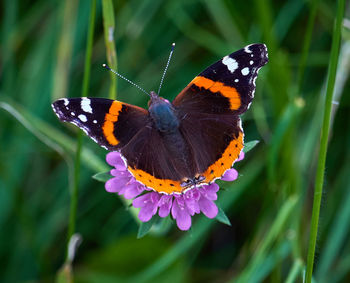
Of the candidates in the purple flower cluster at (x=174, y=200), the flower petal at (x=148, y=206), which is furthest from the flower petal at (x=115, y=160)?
the flower petal at (x=148, y=206)

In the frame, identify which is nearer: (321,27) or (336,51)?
(336,51)

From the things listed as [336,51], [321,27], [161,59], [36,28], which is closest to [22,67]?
[36,28]

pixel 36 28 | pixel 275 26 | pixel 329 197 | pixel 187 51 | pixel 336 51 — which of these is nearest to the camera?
pixel 336 51

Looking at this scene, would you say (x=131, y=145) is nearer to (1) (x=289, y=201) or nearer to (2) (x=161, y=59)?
(1) (x=289, y=201)

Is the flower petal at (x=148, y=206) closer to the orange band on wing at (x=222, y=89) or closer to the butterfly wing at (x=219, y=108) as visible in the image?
the butterfly wing at (x=219, y=108)

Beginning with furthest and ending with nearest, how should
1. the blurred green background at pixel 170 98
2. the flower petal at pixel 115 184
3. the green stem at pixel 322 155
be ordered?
the blurred green background at pixel 170 98, the flower petal at pixel 115 184, the green stem at pixel 322 155

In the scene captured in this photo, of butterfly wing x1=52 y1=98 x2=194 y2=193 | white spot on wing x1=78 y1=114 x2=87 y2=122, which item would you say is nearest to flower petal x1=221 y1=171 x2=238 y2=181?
butterfly wing x1=52 y1=98 x2=194 y2=193

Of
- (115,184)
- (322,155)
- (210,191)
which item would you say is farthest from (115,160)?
(322,155)
